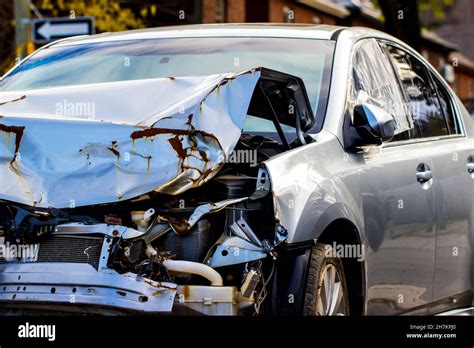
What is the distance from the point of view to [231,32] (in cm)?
670

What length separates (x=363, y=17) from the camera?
41781 millimetres

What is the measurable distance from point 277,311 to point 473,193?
2.52 m

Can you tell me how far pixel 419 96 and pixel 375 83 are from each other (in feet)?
2.27

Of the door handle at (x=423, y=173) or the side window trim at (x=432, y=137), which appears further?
the side window trim at (x=432, y=137)

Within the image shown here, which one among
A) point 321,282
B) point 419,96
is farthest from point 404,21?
point 321,282

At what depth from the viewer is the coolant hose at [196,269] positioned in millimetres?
4844

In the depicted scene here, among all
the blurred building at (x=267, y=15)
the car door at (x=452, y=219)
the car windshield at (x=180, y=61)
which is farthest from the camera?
the blurred building at (x=267, y=15)

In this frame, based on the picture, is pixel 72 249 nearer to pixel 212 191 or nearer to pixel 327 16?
pixel 212 191

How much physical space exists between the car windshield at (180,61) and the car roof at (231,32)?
65mm

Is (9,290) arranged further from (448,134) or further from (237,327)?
(448,134)

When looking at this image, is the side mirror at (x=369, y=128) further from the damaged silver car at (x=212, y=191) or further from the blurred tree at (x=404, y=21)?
the blurred tree at (x=404, y=21)

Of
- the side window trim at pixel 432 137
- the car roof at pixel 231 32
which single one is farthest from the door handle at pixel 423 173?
the car roof at pixel 231 32

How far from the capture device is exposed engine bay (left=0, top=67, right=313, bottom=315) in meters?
4.74

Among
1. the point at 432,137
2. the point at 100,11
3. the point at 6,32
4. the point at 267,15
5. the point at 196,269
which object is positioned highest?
the point at 267,15
